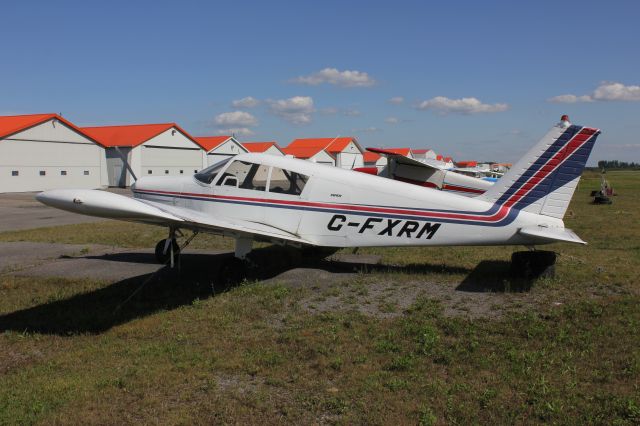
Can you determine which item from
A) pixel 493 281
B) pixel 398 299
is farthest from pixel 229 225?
pixel 493 281

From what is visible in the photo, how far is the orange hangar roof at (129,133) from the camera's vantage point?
48.7 m

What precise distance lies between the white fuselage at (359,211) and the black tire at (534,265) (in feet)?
1.14

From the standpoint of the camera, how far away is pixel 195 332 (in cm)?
657

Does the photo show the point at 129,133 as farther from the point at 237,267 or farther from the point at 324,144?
the point at 237,267

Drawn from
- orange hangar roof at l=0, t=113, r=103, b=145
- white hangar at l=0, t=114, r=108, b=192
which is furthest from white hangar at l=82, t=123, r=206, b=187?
orange hangar roof at l=0, t=113, r=103, b=145

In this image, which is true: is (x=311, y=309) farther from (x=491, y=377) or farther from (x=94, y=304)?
(x=94, y=304)

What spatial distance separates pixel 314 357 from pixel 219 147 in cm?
5564

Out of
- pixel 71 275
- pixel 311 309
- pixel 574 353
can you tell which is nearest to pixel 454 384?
pixel 574 353

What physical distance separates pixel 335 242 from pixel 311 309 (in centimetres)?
204

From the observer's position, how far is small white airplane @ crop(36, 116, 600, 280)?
801 centimetres

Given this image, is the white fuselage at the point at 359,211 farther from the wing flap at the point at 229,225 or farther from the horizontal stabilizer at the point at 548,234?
the wing flap at the point at 229,225

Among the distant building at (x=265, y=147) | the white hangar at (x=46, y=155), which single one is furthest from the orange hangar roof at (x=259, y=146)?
the white hangar at (x=46, y=155)

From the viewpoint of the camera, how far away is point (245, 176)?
9.42 meters

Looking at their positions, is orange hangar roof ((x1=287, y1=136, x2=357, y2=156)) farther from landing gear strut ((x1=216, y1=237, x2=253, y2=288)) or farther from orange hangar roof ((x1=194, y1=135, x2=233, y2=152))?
landing gear strut ((x1=216, y1=237, x2=253, y2=288))
